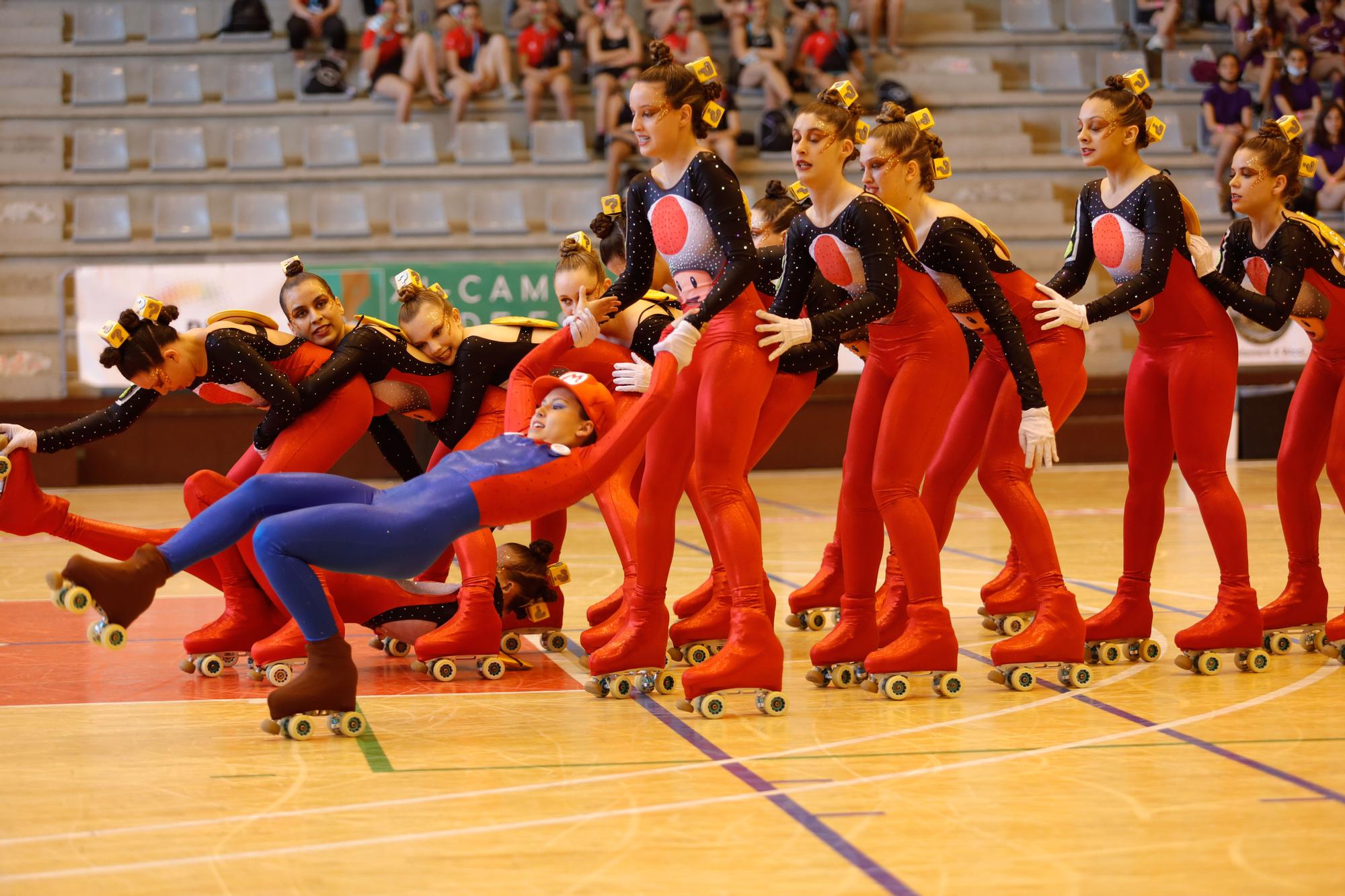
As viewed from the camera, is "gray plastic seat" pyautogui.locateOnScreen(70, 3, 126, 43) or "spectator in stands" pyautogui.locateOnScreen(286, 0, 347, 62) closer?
"spectator in stands" pyautogui.locateOnScreen(286, 0, 347, 62)

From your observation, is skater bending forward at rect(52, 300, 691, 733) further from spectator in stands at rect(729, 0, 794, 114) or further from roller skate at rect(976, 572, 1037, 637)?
spectator in stands at rect(729, 0, 794, 114)

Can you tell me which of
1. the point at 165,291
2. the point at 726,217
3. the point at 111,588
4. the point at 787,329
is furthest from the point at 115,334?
the point at 165,291

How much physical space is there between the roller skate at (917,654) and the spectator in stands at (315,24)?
40.1ft

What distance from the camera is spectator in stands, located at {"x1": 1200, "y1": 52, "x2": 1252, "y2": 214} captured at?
15.2 meters

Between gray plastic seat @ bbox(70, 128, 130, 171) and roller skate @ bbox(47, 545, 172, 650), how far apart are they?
1188 cm

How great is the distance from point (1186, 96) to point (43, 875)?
613 inches

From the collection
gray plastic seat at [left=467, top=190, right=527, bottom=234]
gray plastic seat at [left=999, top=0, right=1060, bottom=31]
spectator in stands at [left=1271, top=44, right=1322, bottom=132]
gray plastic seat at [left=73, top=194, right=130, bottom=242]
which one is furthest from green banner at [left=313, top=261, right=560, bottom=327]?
spectator in stands at [left=1271, top=44, right=1322, bottom=132]

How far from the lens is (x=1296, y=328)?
13633mm

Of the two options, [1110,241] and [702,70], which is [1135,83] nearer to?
[1110,241]

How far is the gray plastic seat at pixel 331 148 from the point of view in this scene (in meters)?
14.9

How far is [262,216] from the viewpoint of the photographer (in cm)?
1437

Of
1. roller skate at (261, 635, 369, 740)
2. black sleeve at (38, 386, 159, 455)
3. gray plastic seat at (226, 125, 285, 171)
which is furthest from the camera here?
gray plastic seat at (226, 125, 285, 171)

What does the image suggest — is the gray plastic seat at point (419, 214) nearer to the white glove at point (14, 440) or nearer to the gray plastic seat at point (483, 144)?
the gray plastic seat at point (483, 144)

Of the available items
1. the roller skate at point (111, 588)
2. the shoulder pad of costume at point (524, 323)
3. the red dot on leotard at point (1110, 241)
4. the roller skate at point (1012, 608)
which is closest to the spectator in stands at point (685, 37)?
the shoulder pad of costume at point (524, 323)
